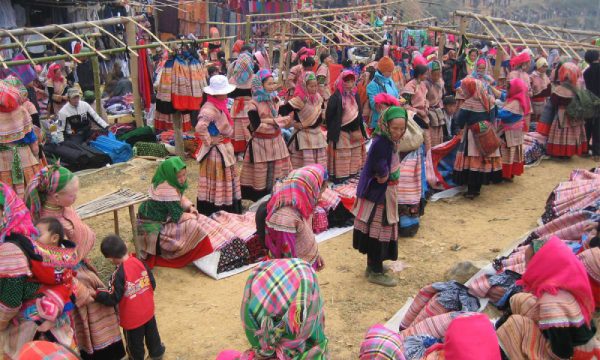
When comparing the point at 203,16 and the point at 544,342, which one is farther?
the point at 203,16

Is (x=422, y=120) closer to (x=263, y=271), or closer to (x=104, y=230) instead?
(x=104, y=230)

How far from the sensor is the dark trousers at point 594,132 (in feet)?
30.3

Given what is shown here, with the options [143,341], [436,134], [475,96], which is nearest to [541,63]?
[436,134]

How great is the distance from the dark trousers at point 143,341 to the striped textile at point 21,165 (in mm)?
→ 2646

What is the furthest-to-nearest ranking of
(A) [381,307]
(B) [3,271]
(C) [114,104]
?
(C) [114,104], (A) [381,307], (B) [3,271]

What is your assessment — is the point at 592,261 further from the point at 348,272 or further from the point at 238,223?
the point at 238,223

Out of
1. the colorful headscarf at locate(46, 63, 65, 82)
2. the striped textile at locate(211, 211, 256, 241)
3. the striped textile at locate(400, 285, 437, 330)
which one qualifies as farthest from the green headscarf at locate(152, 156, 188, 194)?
the colorful headscarf at locate(46, 63, 65, 82)

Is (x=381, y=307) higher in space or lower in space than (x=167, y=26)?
lower

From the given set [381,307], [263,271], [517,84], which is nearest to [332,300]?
[381,307]

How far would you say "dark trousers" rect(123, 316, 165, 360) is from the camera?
3.93m

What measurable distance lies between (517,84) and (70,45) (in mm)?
12308

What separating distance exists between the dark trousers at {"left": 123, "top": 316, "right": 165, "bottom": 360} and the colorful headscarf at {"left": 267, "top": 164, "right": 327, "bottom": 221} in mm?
1197

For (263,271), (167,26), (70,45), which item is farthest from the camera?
(167,26)

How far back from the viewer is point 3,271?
9.86ft
